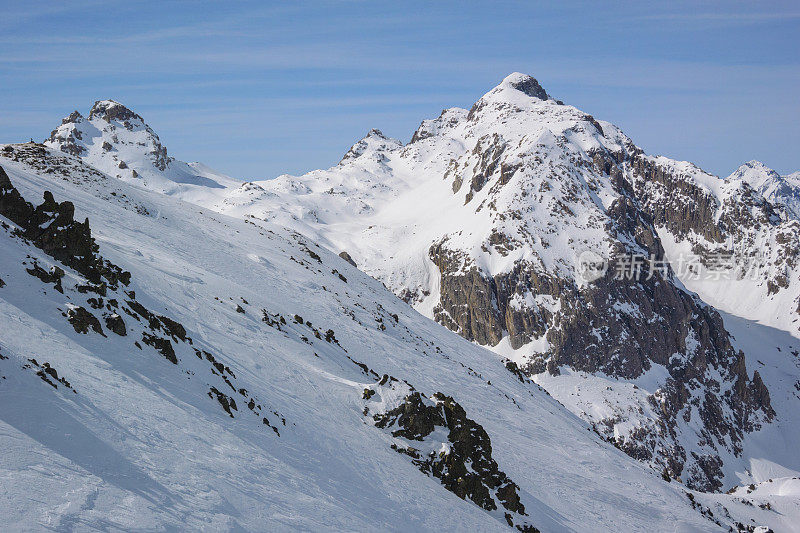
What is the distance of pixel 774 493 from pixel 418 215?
5896 inches

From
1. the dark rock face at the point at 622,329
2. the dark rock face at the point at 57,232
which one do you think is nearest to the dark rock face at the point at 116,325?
the dark rock face at the point at 57,232

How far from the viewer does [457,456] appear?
22828mm

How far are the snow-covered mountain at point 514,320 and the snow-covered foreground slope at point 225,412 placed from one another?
0.79 feet

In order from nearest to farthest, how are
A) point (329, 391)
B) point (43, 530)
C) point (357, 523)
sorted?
point (43, 530), point (357, 523), point (329, 391)

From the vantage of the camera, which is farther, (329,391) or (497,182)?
(497,182)

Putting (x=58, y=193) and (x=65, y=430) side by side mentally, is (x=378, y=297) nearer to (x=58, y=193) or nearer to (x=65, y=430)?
(x=58, y=193)

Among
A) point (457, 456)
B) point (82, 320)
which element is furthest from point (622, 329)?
point (82, 320)

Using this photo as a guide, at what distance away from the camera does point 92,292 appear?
61.5ft

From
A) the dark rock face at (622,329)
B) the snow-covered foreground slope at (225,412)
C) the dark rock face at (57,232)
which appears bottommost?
the snow-covered foreground slope at (225,412)

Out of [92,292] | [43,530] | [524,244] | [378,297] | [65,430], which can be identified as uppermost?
[524,244]

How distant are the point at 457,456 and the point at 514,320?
125 metres

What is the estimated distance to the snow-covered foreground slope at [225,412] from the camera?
38.6ft

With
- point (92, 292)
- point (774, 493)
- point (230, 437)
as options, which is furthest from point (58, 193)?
point (774, 493)

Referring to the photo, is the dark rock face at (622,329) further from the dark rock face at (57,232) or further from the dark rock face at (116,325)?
the dark rock face at (116,325)
